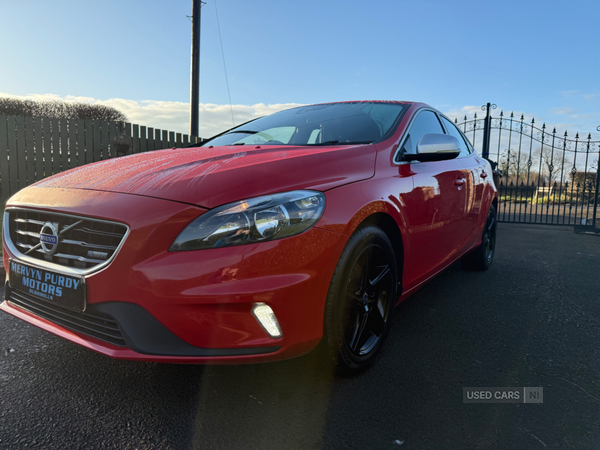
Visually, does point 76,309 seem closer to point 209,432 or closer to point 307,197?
point 209,432

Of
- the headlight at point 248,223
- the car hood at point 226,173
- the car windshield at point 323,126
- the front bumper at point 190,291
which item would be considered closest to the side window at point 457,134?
the car windshield at point 323,126

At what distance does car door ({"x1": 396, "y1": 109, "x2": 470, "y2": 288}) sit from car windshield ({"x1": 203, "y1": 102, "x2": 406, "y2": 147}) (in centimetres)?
20

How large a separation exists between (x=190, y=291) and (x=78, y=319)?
1.84ft

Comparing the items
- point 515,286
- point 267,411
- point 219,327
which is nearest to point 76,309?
point 219,327

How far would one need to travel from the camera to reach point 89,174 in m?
2.11

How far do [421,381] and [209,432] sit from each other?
3.33 ft

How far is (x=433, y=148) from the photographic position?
2.54 m

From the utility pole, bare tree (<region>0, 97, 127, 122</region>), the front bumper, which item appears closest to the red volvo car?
the front bumper

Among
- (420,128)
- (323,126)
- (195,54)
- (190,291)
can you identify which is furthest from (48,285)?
(195,54)

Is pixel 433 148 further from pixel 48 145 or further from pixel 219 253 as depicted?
pixel 48 145

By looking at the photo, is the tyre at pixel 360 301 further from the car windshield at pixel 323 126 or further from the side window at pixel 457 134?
the side window at pixel 457 134

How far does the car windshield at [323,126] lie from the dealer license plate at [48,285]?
1476 millimetres

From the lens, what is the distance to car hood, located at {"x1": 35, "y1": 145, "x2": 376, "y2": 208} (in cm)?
169

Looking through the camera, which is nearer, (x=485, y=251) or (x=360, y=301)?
(x=360, y=301)
